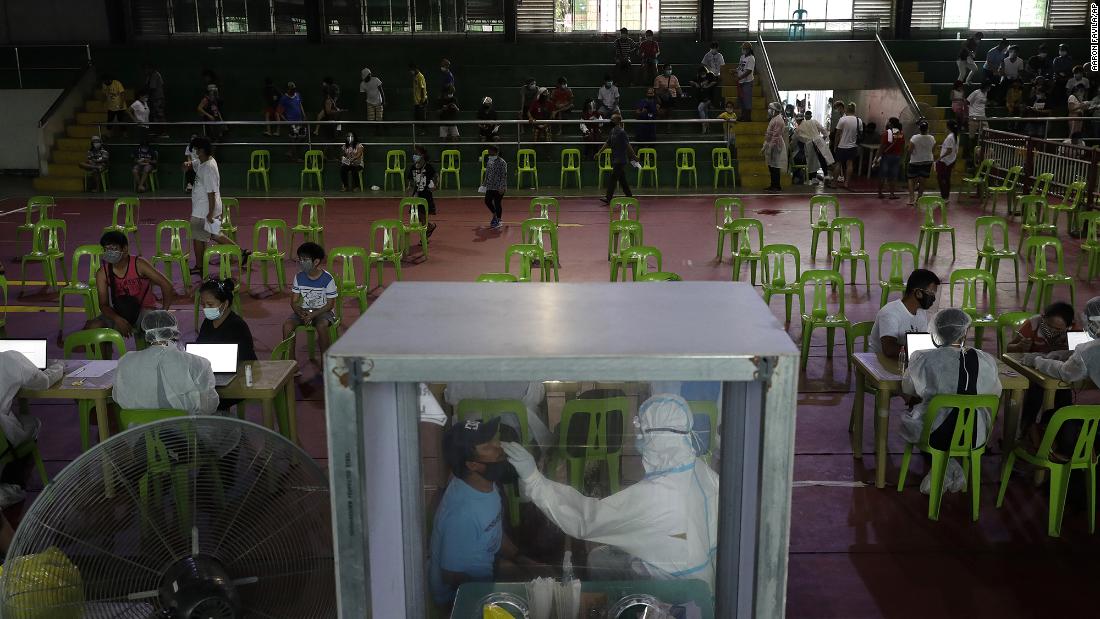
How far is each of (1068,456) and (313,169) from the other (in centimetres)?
1607

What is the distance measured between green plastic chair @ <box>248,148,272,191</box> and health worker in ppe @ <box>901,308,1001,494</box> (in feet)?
51.5

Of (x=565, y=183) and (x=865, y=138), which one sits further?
(x=865, y=138)

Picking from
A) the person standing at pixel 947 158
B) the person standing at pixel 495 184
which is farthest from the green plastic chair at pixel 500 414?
the person standing at pixel 947 158

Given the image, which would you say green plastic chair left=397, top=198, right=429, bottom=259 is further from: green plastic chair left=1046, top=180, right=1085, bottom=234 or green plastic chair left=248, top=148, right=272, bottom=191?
green plastic chair left=1046, top=180, right=1085, bottom=234

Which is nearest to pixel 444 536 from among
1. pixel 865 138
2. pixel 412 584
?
pixel 412 584

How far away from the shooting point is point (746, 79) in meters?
20.8

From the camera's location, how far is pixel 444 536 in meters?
2.86

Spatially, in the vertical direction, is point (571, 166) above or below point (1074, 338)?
above

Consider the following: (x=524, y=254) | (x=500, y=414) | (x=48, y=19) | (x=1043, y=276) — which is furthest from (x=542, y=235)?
(x=48, y=19)

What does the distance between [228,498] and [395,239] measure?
9.38 metres

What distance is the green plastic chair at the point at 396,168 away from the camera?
762 inches

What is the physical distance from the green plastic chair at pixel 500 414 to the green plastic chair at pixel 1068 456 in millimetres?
3968

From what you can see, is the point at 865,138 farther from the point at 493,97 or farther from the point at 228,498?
the point at 228,498

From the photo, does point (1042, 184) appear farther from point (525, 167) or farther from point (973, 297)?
point (525, 167)
